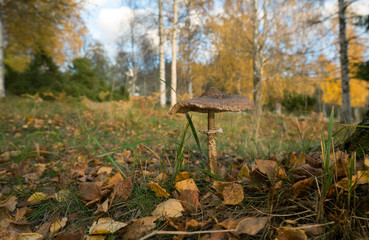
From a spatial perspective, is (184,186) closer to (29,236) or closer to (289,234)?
(289,234)

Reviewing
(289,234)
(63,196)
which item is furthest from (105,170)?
(289,234)

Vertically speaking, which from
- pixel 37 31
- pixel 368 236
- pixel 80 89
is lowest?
pixel 368 236

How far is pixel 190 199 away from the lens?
3.49 feet

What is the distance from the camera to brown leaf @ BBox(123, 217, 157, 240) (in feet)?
2.91

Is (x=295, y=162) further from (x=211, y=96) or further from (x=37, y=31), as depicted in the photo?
(x=37, y=31)

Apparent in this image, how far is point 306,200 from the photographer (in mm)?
977

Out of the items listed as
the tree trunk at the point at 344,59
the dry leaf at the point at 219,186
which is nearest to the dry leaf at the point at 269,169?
the dry leaf at the point at 219,186

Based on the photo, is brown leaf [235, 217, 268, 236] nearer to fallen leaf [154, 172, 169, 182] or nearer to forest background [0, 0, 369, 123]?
fallen leaf [154, 172, 169, 182]

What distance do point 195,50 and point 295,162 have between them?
10.3 meters

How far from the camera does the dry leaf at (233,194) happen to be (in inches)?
39.9

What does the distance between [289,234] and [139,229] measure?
65cm

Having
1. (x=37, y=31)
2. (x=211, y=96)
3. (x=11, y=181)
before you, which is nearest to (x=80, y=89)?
(x=37, y=31)

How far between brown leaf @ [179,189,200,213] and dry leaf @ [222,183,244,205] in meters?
0.15

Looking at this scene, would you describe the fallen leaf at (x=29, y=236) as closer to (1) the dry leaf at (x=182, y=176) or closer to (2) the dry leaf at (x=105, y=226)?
(2) the dry leaf at (x=105, y=226)
